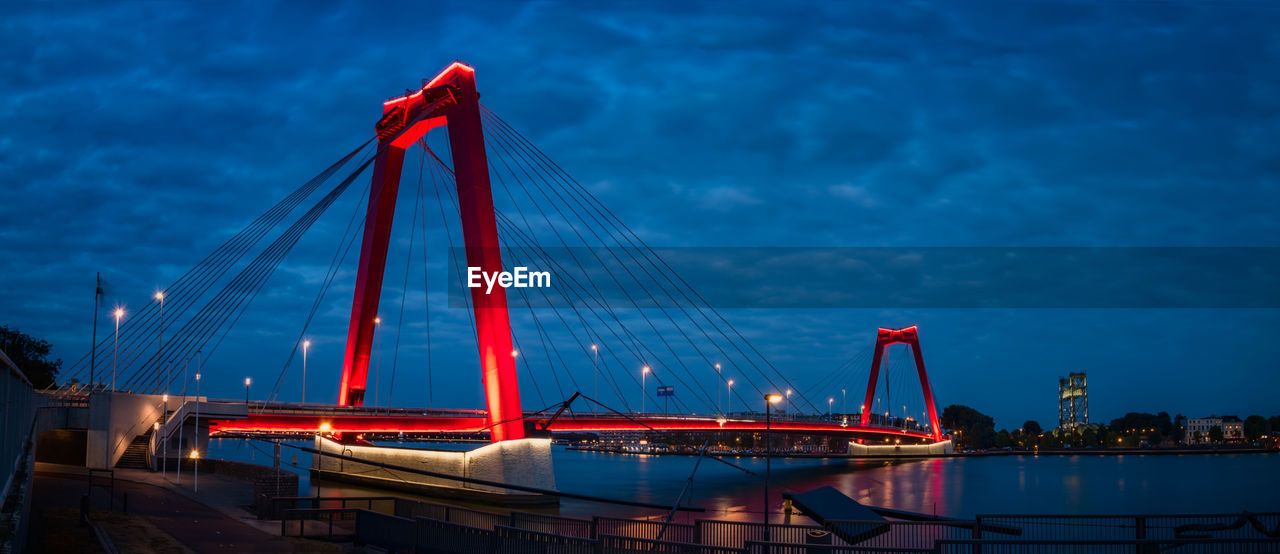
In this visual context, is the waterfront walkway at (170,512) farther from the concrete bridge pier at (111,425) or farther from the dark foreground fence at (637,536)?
the concrete bridge pier at (111,425)

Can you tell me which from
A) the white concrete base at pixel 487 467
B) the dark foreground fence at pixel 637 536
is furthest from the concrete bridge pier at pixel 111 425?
the dark foreground fence at pixel 637 536

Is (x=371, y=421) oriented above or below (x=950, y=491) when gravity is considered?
above

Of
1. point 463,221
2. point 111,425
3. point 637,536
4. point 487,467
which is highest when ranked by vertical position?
point 463,221

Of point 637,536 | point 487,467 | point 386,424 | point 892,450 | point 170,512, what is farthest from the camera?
point 892,450

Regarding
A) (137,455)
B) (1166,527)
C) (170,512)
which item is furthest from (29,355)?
(1166,527)

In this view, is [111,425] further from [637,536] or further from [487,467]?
[637,536]

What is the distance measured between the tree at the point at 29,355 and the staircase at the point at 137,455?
27303mm

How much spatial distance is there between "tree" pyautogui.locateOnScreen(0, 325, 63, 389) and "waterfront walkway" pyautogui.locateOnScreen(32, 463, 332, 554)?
37154 mm

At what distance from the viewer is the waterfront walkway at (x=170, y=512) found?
21.4 meters

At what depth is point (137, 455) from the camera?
4584cm

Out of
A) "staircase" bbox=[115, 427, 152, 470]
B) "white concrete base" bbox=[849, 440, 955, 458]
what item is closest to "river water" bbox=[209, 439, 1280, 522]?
"staircase" bbox=[115, 427, 152, 470]

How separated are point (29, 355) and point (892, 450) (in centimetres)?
9994

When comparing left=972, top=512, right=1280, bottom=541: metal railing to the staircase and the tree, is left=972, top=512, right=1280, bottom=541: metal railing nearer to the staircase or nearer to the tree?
the staircase

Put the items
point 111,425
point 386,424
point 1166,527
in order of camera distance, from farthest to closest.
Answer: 1. point 386,424
2. point 111,425
3. point 1166,527
